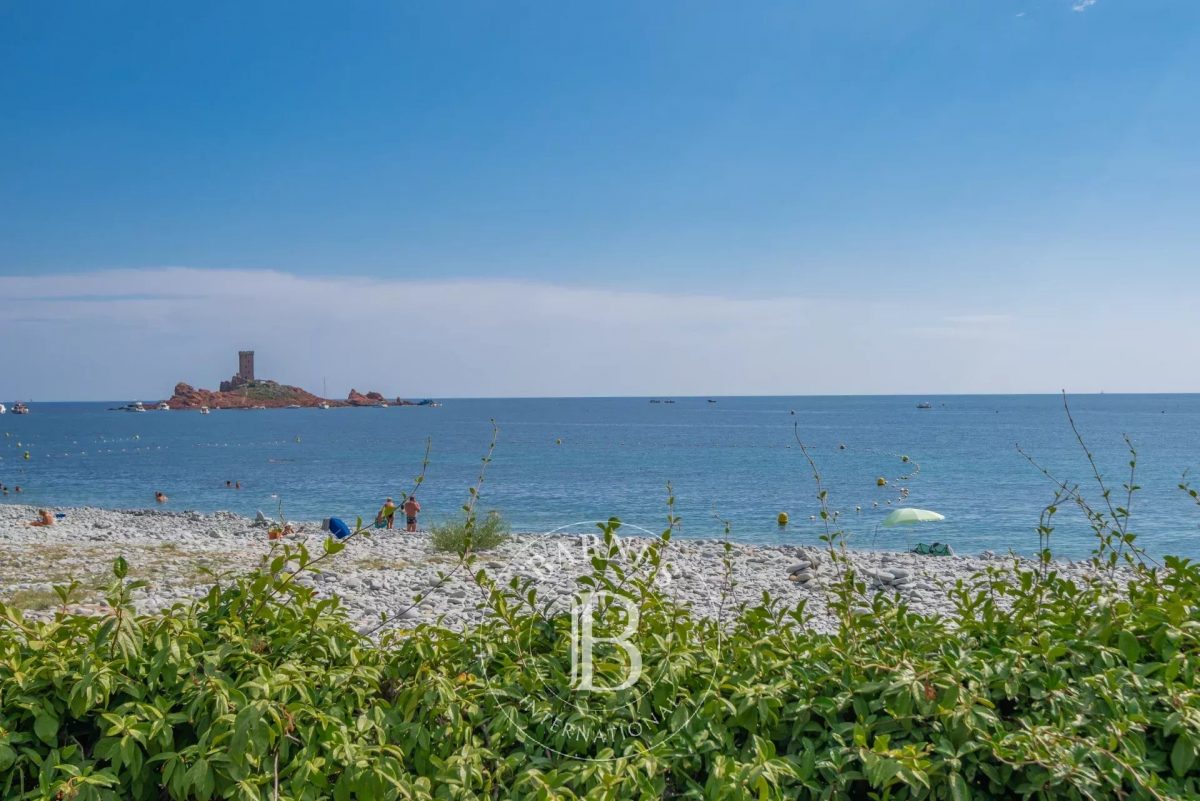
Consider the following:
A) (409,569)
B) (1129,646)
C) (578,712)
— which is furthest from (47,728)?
(409,569)

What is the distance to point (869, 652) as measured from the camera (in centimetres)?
302

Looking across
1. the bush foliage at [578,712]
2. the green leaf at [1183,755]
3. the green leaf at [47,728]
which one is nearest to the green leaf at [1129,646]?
the bush foliage at [578,712]

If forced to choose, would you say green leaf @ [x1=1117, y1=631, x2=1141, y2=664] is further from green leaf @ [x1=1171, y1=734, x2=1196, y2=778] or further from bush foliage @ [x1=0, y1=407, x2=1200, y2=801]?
green leaf @ [x1=1171, y1=734, x2=1196, y2=778]

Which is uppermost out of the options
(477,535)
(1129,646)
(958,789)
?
(1129,646)

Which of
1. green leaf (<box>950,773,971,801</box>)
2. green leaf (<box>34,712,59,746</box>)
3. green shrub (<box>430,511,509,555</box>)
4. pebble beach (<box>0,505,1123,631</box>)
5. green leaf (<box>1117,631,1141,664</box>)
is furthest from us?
green shrub (<box>430,511,509,555</box>)

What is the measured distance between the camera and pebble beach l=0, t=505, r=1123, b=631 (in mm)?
10562

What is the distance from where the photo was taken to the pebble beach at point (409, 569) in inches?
416

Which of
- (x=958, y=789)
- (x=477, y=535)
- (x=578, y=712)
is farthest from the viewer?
(x=477, y=535)

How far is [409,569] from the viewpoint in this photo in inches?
570

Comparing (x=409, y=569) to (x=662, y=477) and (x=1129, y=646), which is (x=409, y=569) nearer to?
(x=1129, y=646)

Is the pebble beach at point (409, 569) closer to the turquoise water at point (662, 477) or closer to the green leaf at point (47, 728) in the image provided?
the turquoise water at point (662, 477)

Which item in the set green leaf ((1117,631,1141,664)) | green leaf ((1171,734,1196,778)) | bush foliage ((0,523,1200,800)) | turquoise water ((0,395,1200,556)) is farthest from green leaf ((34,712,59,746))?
turquoise water ((0,395,1200,556))

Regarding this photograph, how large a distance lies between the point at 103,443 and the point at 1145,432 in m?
114

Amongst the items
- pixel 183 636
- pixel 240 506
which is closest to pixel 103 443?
pixel 240 506
